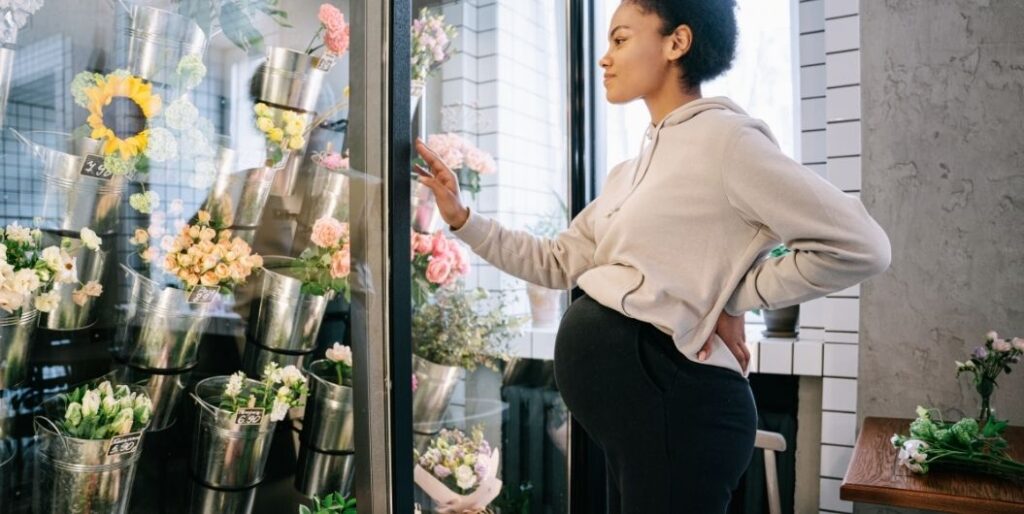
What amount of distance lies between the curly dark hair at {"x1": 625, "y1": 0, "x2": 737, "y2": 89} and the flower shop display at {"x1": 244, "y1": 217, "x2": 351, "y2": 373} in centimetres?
68

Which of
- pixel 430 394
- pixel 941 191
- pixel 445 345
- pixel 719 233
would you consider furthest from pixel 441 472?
pixel 941 191

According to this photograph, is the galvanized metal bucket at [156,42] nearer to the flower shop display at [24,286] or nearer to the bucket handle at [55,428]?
the flower shop display at [24,286]

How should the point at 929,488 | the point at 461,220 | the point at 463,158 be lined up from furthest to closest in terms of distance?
the point at 463,158 → the point at 461,220 → the point at 929,488

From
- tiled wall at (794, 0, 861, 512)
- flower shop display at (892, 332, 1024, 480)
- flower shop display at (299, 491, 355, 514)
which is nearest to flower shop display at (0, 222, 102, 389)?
flower shop display at (299, 491, 355, 514)

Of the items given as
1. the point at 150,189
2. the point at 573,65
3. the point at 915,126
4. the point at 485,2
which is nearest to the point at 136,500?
the point at 150,189

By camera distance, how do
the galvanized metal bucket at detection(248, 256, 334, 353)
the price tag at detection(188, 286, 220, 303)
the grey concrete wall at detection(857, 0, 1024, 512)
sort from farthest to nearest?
1. the grey concrete wall at detection(857, 0, 1024, 512)
2. the galvanized metal bucket at detection(248, 256, 334, 353)
3. the price tag at detection(188, 286, 220, 303)

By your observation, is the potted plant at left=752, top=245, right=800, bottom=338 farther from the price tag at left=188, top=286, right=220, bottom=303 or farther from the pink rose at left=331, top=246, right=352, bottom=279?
the price tag at left=188, top=286, right=220, bottom=303

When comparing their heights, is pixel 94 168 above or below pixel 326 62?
below

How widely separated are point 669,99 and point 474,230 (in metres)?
0.47

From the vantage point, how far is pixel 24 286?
0.99m


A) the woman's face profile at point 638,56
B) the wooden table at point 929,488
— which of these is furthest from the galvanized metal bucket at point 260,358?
the wooden table at point 929,488

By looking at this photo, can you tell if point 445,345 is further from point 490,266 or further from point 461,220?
point 461,220

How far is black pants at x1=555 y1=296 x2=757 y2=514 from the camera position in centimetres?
120

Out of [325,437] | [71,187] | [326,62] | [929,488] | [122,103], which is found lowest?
[929,488]
